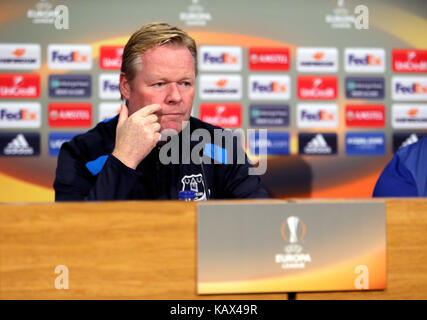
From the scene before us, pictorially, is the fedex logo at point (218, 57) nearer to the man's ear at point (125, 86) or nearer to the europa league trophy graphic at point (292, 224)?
the man's ear at point (125, 86)

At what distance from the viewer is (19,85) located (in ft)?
10.4

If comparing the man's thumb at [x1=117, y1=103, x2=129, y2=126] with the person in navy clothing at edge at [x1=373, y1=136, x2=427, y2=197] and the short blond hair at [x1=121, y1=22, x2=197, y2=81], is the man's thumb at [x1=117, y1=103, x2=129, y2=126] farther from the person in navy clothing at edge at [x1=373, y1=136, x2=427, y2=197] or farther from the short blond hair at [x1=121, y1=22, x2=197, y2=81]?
the person in navy clothing at edge at [x1=373, y1=136, x2=427, y2=197]

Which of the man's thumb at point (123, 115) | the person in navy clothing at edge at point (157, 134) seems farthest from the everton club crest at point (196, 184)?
the man's thumb at point (123, 115)

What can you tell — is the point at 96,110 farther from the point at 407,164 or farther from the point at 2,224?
the point at 2,224

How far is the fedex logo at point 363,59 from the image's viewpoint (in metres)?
3.27

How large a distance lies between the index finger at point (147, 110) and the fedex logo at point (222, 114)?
5.47 feet

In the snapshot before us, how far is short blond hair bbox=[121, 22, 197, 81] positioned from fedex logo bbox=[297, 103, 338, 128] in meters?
1.75

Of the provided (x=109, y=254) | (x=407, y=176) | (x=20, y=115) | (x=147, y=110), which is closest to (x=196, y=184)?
(x=147, y=110)

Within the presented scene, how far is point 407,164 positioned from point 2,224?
4.43 ft

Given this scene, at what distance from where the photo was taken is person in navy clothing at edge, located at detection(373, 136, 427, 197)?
1.60m

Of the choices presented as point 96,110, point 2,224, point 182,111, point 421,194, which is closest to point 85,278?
point 2,224

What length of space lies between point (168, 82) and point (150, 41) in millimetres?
151

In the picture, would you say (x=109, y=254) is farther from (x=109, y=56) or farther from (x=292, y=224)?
(x=109, y=56)
